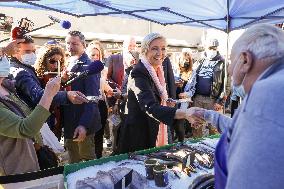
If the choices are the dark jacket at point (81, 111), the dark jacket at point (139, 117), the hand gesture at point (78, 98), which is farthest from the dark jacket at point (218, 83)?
the hand gesture at point (78, 98)

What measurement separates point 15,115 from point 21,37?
1.28 m

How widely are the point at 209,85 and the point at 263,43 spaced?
13.2 ft

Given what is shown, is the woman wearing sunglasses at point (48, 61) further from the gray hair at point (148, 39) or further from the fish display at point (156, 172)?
the fish display at point (156, 172)

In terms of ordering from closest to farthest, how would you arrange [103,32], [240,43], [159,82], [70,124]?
1. [240,43]
2. [159,82]
3. [70,124]
4. [103,32]

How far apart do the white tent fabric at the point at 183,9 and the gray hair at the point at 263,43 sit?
255 centimetres

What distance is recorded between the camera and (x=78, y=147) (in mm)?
3182

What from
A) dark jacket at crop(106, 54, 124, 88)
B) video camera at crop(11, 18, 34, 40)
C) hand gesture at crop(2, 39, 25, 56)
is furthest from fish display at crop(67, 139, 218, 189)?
dark jacket at crop(106, 54, 124, 88)

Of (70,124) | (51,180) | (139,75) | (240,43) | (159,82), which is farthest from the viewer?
(70,124)

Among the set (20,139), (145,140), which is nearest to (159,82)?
(145,140)

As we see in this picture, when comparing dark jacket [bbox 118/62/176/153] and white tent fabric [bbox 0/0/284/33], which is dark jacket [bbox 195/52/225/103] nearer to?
white tent fabric [bbox 0/0/284/33]

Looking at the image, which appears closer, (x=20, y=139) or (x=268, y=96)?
(x=268, y=96)

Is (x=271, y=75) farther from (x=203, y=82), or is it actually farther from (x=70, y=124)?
(x=203, y=82)

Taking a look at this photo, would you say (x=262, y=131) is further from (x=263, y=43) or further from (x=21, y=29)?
(x=21, y=29)

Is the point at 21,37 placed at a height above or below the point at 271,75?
above
